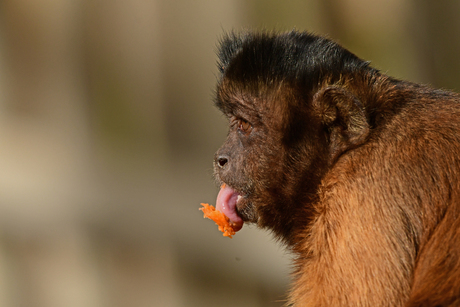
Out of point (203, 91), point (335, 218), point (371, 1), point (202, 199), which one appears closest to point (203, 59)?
point (203, 91)

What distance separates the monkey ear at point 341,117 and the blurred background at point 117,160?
8.63 ft

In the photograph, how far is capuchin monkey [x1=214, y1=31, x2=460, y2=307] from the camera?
2.16 meters

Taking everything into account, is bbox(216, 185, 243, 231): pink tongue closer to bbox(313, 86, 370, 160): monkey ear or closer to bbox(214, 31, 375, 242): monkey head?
bbox(214, 31, 375, 242): monkey head

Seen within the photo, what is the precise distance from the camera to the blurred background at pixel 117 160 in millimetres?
5023

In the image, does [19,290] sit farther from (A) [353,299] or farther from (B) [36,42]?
(A) [353,299]

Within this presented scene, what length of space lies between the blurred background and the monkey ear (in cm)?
263

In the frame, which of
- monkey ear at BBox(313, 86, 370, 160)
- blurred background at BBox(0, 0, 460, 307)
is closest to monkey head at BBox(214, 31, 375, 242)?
monkey ear at BBox(313, 86, 370, 160)

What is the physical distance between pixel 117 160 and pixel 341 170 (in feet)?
11.2

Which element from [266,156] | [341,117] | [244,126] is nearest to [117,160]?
[244,126]

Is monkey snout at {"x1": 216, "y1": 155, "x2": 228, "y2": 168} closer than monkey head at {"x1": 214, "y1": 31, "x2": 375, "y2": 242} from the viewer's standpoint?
No

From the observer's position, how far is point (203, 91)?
5.61 metres

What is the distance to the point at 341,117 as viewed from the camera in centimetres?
247

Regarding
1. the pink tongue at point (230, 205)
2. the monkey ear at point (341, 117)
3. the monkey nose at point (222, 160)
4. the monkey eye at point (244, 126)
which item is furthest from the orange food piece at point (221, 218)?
the monkey ear at point (341, 117)

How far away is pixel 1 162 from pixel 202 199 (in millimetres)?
2053
